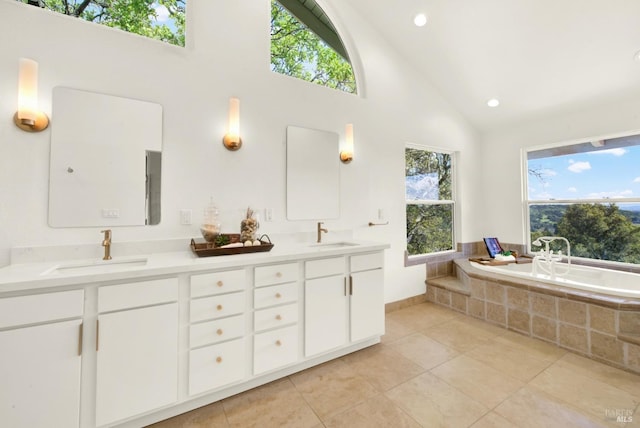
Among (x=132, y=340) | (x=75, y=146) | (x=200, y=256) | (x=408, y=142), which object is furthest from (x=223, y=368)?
(x=408, y=142)

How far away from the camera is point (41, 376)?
1.23 meters

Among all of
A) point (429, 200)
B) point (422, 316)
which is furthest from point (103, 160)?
point (429, 200)

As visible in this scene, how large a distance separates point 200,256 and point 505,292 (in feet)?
9.29

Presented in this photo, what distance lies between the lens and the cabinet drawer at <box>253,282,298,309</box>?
5.77 ft

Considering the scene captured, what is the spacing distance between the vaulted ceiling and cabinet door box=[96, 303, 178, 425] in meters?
3.33

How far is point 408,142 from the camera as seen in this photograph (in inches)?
131

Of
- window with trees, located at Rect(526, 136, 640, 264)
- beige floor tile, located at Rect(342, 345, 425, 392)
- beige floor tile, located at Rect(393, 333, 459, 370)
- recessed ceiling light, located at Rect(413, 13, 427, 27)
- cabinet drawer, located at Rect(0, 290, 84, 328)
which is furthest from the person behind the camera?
window with trees, located at Rect(526, 136, 640, 264)

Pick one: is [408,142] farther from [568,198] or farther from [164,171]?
[164,171]

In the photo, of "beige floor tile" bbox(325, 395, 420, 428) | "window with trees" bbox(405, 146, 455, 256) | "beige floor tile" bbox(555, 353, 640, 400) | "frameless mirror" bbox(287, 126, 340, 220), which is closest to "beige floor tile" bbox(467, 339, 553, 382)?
"beige floor tile" bbox(555, 353, 640, 400)

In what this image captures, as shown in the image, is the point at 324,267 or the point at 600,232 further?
the point at 600,232

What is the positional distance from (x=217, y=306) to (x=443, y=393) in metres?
1.54

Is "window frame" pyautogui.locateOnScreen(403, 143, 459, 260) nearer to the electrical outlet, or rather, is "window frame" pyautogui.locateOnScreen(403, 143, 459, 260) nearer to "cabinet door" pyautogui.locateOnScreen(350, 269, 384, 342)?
"cabinet door" pyautogui.locateOnScreen(350, 269, 384, 342)

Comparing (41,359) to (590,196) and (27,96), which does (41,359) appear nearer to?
(27,96)

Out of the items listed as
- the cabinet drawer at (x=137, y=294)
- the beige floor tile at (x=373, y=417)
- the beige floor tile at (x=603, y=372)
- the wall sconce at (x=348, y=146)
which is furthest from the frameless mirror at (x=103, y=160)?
the beige floor tile at (x=603, y=372)
